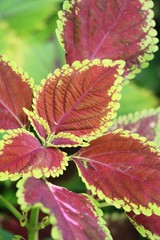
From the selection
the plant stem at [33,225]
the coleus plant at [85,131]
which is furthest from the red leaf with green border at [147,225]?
the plant stem at [33,225]

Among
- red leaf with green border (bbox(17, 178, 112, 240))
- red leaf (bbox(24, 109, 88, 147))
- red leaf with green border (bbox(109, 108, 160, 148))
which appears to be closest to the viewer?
red leaf with green border (bbox(17, 178, 112, 240))

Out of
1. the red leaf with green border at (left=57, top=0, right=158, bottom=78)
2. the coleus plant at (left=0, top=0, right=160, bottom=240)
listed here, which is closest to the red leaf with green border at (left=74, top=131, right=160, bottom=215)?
the coleus plant at (left=0, top=0, right=160, bottom=240)

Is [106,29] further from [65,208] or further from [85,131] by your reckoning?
[65,208]

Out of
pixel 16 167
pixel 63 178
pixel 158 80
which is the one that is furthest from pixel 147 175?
pixel 158 80

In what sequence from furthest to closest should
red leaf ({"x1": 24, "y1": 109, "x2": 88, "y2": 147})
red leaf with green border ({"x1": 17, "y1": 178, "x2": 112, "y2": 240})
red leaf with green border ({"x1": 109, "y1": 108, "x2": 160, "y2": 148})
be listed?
red leaf with green border ({"x1": 109, "y1": 108, "x2": 160, "y2": 148}) → red leaf ({"x1": 24, "y1": 109, "x2": 88, "y2": 147}) → red leaf with green border ({"x1": 17, "y1": 178, "x2": 112, "y2": 240})

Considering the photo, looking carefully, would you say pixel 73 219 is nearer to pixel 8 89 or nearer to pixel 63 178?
pixel 8 89

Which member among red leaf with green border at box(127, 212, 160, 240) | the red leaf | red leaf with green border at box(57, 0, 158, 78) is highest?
red leaf with green border at box(57, 0, 158, 78)

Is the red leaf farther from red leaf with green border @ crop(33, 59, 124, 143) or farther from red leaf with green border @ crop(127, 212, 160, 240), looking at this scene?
red leaf with green border @ crop(127, 212, 160, 240)
